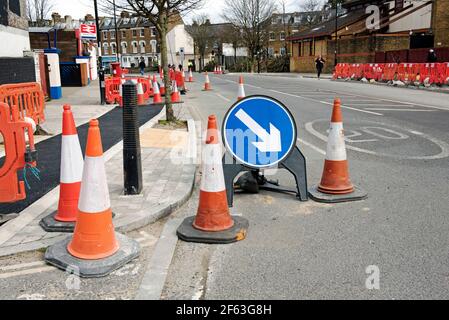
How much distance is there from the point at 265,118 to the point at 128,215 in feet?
6.17

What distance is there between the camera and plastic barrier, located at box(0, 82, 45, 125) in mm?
8320

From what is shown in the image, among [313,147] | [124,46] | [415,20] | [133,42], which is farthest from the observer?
[124,46]

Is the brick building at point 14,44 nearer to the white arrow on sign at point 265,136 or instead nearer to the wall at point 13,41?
the wall at point 13,41

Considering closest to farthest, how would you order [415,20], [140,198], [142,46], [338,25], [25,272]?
[25,272] < [140,198] < [415,20] < [338,25] < [142,46]

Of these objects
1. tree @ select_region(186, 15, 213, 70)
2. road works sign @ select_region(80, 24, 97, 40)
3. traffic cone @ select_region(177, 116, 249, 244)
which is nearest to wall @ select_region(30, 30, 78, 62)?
road works sign @ select_region(80, 24, 97, 40)

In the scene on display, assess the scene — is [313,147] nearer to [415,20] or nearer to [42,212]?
[42,212]

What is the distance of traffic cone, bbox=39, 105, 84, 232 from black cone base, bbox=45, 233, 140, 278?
458 millimetres

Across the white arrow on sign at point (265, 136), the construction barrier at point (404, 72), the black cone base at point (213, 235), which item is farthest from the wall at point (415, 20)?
the black cone base at point (213, 235)

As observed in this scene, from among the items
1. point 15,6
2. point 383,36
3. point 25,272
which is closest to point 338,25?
point 383,36

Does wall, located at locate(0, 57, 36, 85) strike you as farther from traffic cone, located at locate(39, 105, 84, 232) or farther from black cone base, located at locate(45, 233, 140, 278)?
black cone base, located at locate(45, 233, 140, 278)

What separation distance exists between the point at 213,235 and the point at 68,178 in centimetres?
151

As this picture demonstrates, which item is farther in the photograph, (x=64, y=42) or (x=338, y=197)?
(x=64, y=42)

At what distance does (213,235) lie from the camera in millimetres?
4273

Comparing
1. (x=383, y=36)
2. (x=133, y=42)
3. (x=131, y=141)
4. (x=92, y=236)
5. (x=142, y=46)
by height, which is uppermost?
(x=133, y=42)
